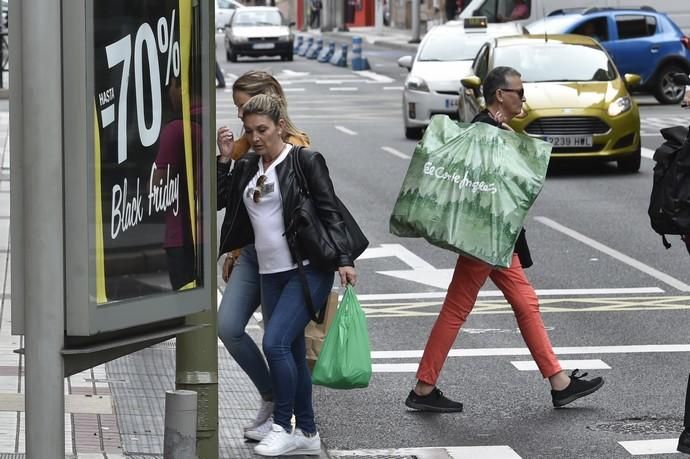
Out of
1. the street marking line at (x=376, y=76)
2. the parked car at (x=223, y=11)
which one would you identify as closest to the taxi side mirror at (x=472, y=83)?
the street marking line at (x=376, y=76)

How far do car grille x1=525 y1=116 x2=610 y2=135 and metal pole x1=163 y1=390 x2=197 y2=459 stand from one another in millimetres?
14244

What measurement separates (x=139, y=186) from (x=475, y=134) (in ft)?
11.8

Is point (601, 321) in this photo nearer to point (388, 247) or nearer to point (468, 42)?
point (388, 247)

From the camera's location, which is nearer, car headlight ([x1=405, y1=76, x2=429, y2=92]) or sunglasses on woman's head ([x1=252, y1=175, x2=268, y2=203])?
sunglasses on woman's head ([x1=252, y1=175, x2=268, y2=203])

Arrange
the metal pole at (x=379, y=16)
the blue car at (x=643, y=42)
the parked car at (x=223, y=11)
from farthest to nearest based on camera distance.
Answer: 1. the metal pole at (x=379, y=16)
2. the parked car at (x=223, y=11)
3. the blue car at (x=643, y=42)

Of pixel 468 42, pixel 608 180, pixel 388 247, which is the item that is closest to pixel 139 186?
pixel 388 247

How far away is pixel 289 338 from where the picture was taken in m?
7.21

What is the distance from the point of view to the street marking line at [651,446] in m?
7.45

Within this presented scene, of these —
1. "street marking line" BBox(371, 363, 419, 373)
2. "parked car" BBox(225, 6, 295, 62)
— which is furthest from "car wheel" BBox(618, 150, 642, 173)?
"parked car" BBox(225, 6, 295, 62)

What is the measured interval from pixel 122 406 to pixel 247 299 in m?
1.02

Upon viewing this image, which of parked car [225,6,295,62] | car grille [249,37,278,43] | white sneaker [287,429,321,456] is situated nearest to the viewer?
white sneaker [287,429,321,456]

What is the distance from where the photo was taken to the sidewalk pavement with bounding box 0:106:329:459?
7203 millimetres

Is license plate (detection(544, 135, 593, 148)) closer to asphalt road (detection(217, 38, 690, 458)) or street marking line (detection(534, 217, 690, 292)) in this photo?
asphalt road (detection(217, 38, 690, 458))

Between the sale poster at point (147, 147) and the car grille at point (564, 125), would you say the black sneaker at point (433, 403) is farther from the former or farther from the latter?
the car grille at point (564, 125)
